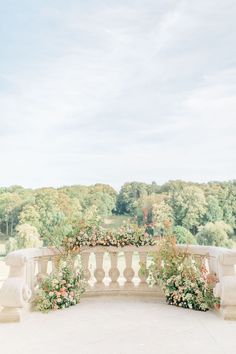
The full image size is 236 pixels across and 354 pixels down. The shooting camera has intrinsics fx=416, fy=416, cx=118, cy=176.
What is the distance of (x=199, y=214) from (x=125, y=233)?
996 centimetres

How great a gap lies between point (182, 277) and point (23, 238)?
11.3m

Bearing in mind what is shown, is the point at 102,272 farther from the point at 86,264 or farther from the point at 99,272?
the point at 86,264

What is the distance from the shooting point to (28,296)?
4820mm

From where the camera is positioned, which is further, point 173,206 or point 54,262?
point 173,206

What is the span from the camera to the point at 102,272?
584 cm

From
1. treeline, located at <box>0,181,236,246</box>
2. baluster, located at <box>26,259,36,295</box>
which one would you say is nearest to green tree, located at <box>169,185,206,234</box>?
treeline, located at <box>0,181,236,246</box>

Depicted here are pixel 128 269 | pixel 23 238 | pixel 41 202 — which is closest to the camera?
pixel 128 269

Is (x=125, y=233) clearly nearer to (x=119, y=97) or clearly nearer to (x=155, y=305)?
(x=155, y=305)

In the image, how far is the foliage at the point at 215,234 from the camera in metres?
15.2

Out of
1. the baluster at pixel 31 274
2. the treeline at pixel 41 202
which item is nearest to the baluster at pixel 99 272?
the baluster at pixel 31 274

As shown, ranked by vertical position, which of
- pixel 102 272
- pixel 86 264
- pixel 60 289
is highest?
pixel 86 264

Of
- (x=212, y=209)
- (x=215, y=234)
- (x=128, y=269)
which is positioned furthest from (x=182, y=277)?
(x=212, y=209)

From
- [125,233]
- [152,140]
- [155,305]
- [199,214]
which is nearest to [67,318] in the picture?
[155,305]

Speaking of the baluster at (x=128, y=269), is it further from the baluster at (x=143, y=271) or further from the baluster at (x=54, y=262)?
the baluster at (x=54, y=262)
